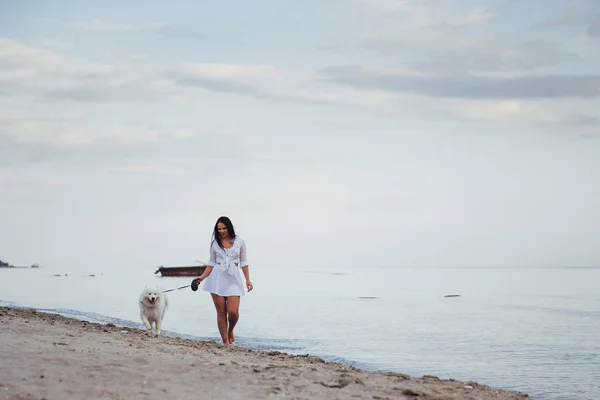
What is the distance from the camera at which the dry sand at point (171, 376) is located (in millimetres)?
7141

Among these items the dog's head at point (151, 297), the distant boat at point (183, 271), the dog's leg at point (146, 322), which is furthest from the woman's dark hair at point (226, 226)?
the distant boat at point (183, 271)

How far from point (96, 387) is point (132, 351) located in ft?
7.08

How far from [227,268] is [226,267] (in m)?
0.02

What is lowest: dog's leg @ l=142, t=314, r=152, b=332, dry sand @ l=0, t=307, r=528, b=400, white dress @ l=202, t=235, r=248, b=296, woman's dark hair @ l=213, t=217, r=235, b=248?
dry sand @ l=0, t=307, r=528, b=400

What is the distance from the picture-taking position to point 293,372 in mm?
8523

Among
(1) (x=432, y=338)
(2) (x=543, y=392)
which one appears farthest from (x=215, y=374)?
(1) (x=432, y=338)

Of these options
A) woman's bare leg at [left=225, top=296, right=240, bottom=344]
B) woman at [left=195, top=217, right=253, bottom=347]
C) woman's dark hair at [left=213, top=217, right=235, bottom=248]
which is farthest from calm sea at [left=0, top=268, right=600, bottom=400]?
woman's dark hair at [left=213, top=217, right=235, bottom=248]

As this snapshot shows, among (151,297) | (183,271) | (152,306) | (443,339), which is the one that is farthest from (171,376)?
(183,271)

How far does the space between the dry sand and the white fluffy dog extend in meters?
3.77

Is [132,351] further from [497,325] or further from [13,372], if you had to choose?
[497,325]

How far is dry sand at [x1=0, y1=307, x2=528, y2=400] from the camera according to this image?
281 inches

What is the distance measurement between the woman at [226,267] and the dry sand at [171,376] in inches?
Answer: 68.4

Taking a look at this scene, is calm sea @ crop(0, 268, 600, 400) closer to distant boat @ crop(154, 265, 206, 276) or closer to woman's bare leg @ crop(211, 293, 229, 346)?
woman's bare leg @ crop(211, 293, 229, 346)

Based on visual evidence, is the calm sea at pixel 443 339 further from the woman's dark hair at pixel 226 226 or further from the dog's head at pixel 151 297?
the woman's dark hair at pixel 226 226
